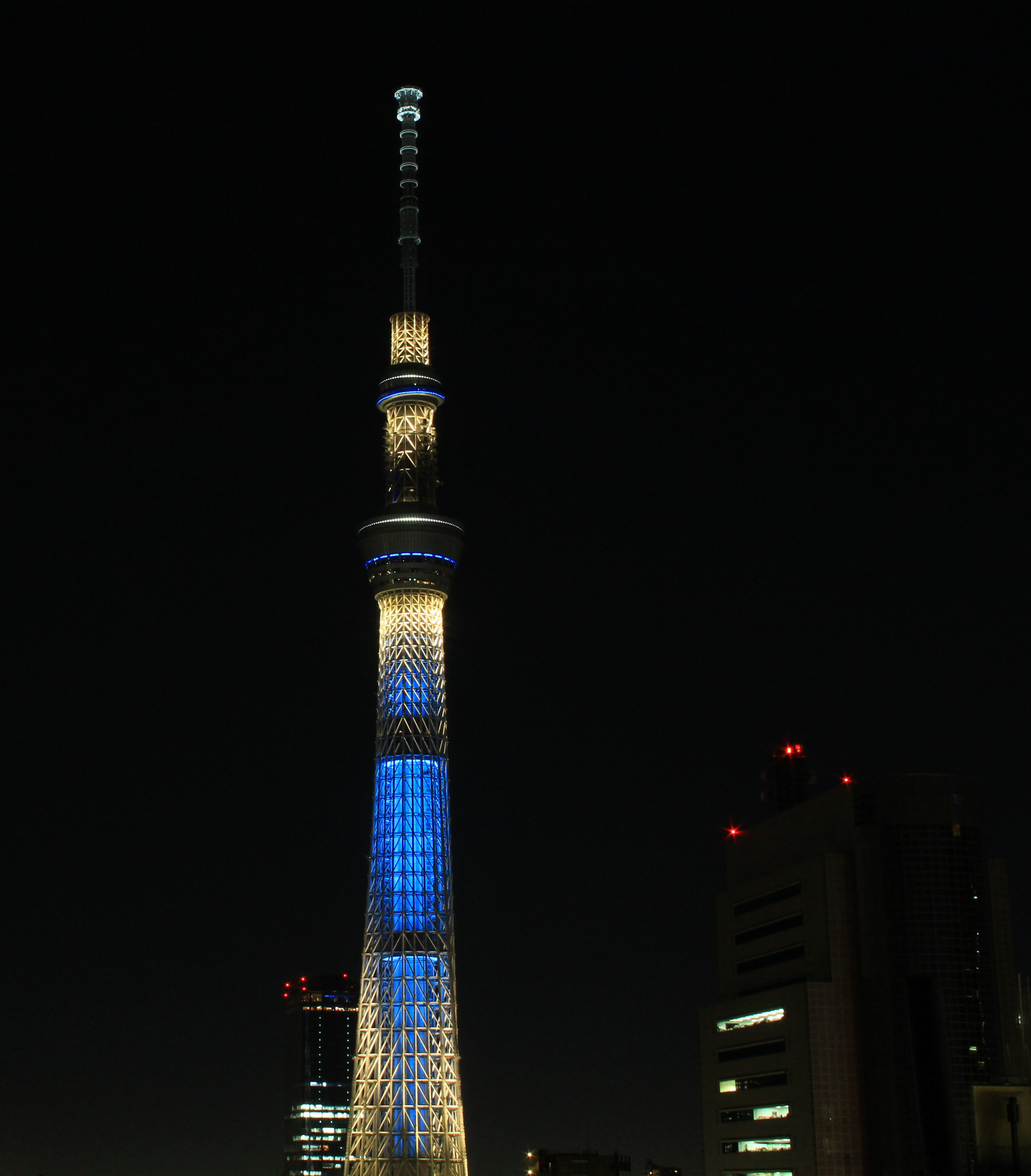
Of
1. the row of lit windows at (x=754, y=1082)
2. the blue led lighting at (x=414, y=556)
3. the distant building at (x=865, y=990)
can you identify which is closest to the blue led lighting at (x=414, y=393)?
the blue led lighting at (x=414, y=556)

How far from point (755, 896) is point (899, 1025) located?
2299 centimetres

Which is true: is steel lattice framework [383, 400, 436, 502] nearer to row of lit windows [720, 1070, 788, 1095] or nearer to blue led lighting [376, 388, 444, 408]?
blue led lighting [376, 388, 444, 408]

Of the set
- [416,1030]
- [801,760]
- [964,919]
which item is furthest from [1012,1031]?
[416,1030]

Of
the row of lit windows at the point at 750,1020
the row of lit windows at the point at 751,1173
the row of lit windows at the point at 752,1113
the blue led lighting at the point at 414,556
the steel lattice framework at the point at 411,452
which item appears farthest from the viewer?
the steel lattice framework at the point at 411,452

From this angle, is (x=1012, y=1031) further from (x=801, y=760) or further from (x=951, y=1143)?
(x=951, y=1143)

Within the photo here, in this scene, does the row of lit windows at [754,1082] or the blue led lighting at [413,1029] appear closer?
the row of lit windows at [754,1082]

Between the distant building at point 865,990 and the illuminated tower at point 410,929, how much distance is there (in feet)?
85.4

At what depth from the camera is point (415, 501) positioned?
190 m

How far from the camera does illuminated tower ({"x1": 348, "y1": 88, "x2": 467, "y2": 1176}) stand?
17538cm

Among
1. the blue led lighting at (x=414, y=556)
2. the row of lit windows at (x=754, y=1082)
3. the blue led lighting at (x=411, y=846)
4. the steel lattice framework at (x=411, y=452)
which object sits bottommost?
the row of lit windows at (x=754, y=1082)

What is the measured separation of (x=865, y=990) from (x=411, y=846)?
4423 centimetres

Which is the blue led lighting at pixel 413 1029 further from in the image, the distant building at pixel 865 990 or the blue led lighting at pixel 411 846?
the distant building at pixel 865 990

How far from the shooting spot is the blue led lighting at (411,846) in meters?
176

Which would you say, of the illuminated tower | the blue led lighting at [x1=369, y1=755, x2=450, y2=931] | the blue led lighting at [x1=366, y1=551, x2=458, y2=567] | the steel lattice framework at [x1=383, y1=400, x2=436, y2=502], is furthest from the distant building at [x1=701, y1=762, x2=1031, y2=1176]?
the steel lattice framework at [x1=383, y1=400, x2=436, y2=502]
